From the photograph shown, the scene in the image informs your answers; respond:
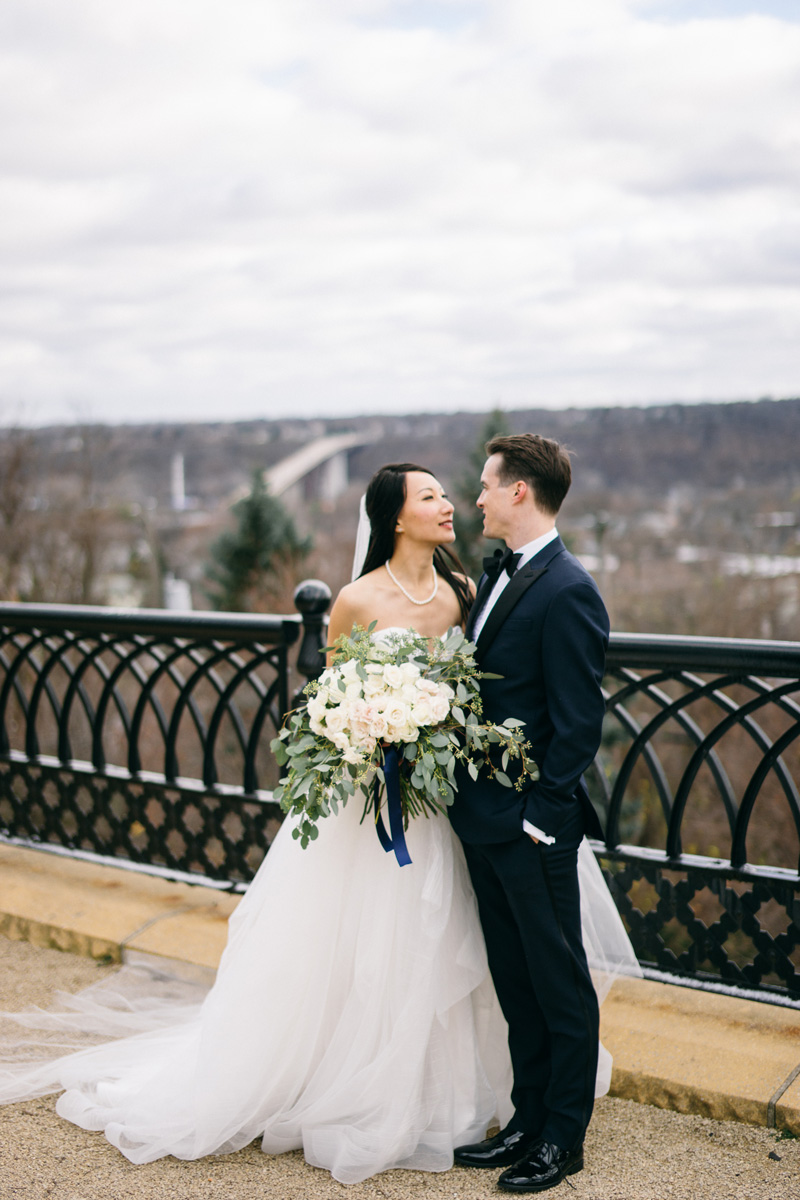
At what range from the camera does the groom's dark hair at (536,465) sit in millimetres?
2695

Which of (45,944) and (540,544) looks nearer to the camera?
(540,544)

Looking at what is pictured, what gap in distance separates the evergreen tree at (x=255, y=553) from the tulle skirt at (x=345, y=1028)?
2759 centimetres

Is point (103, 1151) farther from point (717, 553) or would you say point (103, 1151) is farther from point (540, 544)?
point (717, 553)

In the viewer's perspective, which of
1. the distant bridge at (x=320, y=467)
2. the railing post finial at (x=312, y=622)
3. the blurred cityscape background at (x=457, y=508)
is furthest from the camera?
the distant bridge at (x=320, y=467)

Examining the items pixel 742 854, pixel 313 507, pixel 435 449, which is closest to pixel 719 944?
pixel 742 854

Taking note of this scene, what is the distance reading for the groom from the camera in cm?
257

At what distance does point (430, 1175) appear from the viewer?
272cm

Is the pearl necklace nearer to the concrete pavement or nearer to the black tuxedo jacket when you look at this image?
the black tuxedo jacket

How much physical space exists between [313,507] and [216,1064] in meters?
38.1

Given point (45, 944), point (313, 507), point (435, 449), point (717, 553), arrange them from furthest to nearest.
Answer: point (313, 507)
point (435, 449)
point (717, 553)
point (45, 944)

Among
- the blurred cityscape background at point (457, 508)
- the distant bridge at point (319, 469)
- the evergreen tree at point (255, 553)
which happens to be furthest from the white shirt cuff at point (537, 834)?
the distant bridge at point (319, 469)

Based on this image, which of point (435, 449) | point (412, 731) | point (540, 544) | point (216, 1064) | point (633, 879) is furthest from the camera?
point (435, 449)

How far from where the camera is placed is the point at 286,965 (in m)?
2.98

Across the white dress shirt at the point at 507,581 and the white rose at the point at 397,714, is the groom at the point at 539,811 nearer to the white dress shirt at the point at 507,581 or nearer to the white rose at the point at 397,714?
the white dress shirt at the point at 507,581
